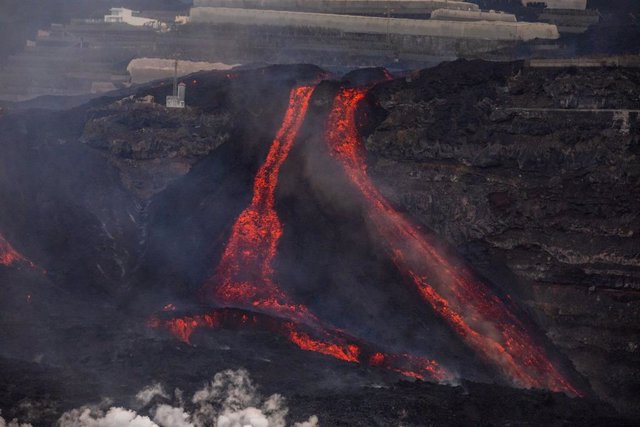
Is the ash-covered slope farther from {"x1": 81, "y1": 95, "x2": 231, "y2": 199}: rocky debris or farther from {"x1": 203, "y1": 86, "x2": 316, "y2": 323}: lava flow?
{"x1": 203, "y1": 86, "x2": 316, "y2": 323}: lava flow

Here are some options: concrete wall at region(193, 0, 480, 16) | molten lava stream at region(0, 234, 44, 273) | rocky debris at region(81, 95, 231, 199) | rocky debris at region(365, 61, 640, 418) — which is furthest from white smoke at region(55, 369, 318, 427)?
concrete wall at region(193, 0, 480, 16)

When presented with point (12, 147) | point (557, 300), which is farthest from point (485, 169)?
point (12, 147)

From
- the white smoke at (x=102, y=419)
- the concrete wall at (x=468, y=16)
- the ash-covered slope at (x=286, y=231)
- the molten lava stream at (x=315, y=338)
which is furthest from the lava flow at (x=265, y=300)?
the concrete wall at (x=468, y=16)

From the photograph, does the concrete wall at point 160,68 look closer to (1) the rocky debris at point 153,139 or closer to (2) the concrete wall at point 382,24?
(2) the concrete wall at point 382,24

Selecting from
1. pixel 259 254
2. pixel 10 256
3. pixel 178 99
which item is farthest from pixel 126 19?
pixel 259 254

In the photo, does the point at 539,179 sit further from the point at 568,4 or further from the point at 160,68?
the point at 160,68

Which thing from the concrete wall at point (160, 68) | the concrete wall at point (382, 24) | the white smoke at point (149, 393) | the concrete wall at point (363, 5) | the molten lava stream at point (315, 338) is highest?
the concrete wall at point (363, 5)
